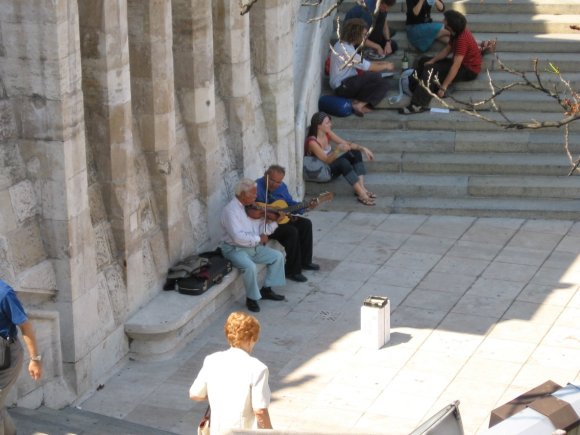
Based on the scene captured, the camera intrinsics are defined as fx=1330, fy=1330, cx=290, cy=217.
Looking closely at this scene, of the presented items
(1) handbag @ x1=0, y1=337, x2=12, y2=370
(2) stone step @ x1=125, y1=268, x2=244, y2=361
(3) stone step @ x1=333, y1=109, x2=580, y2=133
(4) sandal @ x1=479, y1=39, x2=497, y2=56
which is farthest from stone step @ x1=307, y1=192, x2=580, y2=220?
(1) handbag @ x1=0, y1=337, x2=12, y2=370

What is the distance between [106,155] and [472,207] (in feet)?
19.2

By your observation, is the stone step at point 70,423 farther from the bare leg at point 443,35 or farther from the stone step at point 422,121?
the bare leg at point 443,35

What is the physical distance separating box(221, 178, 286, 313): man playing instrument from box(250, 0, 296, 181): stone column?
7.50ft

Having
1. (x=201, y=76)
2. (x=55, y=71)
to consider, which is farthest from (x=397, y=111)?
(x=55, y=71)

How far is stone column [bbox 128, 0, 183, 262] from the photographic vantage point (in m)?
12.1

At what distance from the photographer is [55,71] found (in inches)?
405

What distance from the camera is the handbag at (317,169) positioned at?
625 inches

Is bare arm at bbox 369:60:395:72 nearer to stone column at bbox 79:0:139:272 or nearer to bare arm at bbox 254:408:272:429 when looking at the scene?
stone column at bbox 79:0:139:272

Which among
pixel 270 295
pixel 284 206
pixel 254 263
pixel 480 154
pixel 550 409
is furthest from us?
pixel 480 154

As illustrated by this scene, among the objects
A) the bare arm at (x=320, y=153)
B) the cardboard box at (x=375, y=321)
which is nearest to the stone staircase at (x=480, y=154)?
the bare arm at (x=320, y=153)

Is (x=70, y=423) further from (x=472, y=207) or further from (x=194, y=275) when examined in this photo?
(x=472, y=207)

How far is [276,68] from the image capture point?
15.0 m

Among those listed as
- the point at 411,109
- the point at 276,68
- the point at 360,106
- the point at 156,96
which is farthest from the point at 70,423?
the point at 411,109

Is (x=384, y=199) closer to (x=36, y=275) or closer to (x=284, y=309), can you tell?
(x=284, y=309)
